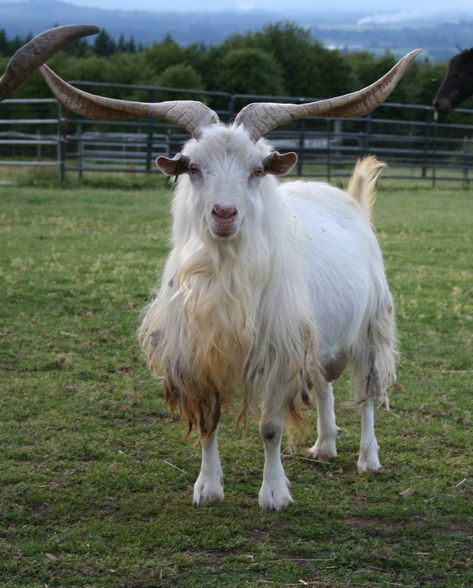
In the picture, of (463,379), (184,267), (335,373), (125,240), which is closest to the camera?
(184,267)

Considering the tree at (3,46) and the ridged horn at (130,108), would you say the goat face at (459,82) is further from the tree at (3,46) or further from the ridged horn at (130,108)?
the tree at (3,46)

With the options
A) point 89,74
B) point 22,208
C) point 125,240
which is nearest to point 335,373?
point 125,240

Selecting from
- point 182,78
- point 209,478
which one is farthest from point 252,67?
point 209,478

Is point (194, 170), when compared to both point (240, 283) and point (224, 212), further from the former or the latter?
point (240, 283)

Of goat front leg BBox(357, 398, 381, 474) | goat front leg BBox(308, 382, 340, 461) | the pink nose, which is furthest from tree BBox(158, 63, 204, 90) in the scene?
the pink nose

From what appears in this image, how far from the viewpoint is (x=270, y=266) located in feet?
15.4

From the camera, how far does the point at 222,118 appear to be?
83.7ft

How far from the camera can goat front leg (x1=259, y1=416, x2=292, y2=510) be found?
481 cm

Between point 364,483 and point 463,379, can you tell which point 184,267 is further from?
point 463,379

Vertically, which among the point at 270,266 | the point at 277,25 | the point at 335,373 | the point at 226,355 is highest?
the point at 277,25

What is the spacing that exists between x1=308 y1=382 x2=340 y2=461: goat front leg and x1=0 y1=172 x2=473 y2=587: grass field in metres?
0.10

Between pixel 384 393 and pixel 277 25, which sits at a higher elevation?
pixel 277 25

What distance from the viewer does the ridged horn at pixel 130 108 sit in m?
4.66

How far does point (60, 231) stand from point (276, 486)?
8.54 m
